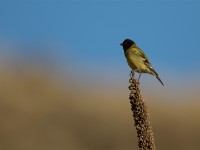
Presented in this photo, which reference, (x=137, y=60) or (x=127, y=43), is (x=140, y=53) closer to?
(x=137, y=60)

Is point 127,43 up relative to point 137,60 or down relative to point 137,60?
up

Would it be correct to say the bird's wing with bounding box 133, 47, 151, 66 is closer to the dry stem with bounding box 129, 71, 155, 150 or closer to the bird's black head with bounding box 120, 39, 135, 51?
the bird's black head with bounding box 120, 39, 135, 51

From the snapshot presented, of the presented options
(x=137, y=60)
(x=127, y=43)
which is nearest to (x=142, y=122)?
(x=137, y=60)

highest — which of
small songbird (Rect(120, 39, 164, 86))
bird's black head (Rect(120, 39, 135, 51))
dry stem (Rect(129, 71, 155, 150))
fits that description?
bird's black head (Rect(120, 39, 135, 51))

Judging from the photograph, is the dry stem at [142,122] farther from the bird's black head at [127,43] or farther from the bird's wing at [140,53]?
the bird's black head at [127,43]

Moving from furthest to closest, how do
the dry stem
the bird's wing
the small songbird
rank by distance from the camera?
1. the bird's wing
2. the small songbird
3. the dry stem

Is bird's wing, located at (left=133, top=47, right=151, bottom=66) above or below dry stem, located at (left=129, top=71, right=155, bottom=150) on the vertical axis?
above

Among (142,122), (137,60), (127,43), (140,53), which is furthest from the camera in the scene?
(127,43)

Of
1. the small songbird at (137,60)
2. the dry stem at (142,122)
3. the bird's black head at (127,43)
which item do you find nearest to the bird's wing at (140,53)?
the small songbird at (137,60)

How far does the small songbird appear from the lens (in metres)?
10.9

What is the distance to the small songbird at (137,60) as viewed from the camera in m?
10.9

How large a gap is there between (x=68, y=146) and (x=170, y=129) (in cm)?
318

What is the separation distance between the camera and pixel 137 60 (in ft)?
36.0

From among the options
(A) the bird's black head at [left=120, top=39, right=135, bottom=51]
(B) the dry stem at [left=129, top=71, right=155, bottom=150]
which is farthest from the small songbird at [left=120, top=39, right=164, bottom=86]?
(B) the dry stem at [left=129, top=71, right=155, bottom=150]
